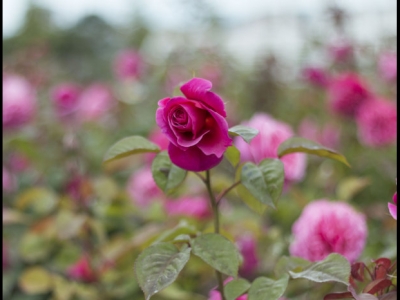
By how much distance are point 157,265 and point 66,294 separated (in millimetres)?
403

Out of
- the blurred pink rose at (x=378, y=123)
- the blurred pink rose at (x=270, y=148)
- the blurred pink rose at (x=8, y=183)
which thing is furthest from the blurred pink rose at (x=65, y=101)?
the blurred pink rose at (x=378, y=123)

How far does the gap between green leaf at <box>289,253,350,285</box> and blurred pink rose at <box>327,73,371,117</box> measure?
746 mm

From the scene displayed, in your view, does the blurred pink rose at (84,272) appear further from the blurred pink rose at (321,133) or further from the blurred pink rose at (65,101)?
the blurred pink rose at (321,133)

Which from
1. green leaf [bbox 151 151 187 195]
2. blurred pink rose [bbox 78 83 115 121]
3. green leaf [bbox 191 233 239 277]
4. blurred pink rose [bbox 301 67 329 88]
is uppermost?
green leaf [bbox 151 151 187 195]

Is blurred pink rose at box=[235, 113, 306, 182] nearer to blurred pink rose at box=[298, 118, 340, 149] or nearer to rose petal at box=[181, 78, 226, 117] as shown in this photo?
rose petal at box=[181, 78, 226, 117]

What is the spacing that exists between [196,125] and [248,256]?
439mm

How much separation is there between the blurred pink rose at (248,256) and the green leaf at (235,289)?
35cm

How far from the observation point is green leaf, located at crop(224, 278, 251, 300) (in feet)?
1.39

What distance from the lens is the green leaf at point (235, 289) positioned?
0.42 m

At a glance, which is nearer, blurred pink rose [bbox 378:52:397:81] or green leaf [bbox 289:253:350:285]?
green leaf [bbox 289:253:350:285]

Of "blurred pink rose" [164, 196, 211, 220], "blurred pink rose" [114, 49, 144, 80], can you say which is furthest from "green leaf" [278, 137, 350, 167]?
"blurred pink rose" [114, 49, 144, 80]

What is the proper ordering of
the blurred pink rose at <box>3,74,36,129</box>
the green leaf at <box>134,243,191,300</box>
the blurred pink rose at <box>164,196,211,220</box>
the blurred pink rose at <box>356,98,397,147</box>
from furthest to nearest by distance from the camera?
the blurred pink rose at <box>3,74,36,129</box>, the blurred pink rose at <box>356,98,397,147</box>, the blurred pink rose at <box>164,196,211,220</box>, the green leaf at <box>134,243,191,300</box>

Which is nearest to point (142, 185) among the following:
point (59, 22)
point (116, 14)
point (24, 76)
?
point (24, 76)

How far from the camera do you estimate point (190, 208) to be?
92 cm
